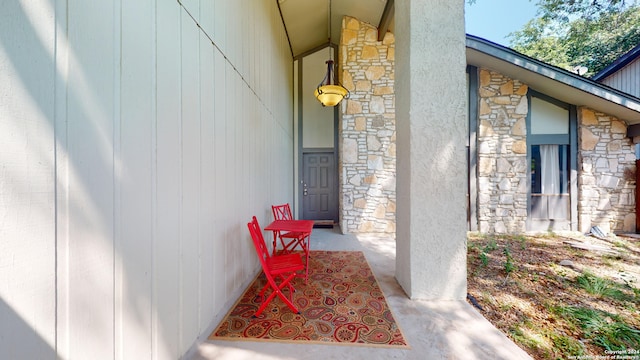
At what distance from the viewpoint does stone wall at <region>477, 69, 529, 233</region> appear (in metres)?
5.39

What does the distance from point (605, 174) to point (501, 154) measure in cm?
226

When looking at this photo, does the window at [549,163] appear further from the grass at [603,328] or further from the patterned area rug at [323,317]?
the patterned area rug at [323,317]

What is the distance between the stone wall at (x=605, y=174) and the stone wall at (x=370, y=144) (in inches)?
174

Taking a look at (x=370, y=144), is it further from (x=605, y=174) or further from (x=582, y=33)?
(x=582, y=33)

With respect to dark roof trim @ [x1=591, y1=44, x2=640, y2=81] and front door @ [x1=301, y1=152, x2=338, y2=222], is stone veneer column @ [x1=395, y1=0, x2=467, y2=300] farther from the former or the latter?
dark roof trim @ [x1=591, y1=44, x2=640, y2=81]

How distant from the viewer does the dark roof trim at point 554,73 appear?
14.8 ft

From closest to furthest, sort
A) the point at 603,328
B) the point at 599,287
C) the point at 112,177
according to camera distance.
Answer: the point at 112,177, the point at 603,328, the point at 599,287

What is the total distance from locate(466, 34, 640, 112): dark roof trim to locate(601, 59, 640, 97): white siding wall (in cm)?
380

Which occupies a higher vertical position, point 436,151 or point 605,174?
point 436,151

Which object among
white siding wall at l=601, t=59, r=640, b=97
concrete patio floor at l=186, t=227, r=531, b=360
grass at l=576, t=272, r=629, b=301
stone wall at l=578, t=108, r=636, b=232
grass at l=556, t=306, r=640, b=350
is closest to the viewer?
concrete patio floor at l=186, t=227, r=531, b=360

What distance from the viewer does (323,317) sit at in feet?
6.90

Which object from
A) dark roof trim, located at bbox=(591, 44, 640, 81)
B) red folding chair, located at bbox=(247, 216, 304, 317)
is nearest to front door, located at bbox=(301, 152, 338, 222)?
red folding chair, located at bbox=(247, 216, 304, 317)

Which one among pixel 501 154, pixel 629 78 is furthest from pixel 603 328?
pixel 629 78

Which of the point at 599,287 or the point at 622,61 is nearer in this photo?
the point at 599,287
